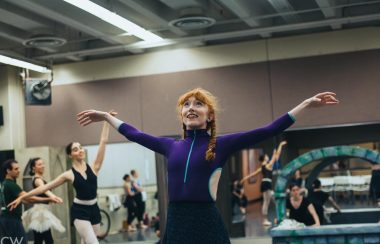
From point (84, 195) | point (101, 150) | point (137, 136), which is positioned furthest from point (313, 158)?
point (137, 136)

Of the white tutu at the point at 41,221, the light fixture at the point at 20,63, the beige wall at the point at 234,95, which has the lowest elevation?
the white tutu at the point at 41,221

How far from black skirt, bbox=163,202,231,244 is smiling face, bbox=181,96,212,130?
1.34ft

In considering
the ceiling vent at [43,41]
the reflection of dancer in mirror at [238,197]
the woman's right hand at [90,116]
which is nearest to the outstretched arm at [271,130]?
the woman's right hand at [90,116]

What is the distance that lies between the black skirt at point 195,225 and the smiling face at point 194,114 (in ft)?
1.34

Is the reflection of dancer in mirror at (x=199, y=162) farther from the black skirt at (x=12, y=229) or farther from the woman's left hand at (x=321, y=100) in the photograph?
the black skirt at (x=12, y=229)

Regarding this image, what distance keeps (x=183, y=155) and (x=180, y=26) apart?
5721 mm

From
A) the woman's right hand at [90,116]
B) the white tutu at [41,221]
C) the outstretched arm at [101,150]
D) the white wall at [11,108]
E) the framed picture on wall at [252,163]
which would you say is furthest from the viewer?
the framed picture on wall at [252,163]

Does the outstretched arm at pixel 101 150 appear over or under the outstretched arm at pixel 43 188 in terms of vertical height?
over

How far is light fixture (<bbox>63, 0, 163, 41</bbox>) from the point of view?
660cm

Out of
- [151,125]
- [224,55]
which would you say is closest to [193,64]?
[224,55]

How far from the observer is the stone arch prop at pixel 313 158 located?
5.89 metres

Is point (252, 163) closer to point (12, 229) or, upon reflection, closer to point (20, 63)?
point (20, 63)

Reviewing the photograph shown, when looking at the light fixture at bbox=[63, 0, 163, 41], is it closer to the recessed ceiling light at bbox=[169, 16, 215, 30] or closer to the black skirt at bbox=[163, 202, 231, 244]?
the recessed ceiling light at bbox=[169, 16, 215, 30]

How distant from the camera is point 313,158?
6.01 meters
